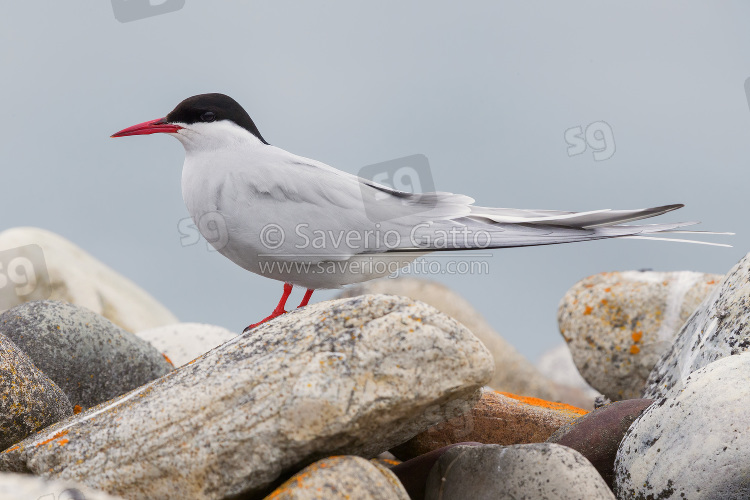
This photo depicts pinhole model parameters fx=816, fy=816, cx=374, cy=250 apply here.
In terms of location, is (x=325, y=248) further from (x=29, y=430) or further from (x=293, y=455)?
(x=29, y=430)

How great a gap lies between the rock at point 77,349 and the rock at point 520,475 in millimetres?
3205

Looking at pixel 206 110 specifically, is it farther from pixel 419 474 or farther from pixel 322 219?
pixel 419 474

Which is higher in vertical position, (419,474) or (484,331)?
(419,474)

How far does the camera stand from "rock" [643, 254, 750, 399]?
18.0 feet

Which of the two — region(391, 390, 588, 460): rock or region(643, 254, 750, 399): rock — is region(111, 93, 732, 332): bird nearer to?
region(643, 254, 750, 399): rock

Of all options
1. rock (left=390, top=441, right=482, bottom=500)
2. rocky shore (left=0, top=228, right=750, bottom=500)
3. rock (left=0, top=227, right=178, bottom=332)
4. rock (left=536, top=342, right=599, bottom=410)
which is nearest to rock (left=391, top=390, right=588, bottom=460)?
rocky shore (left=0, top=228, right=750, bottom=500)

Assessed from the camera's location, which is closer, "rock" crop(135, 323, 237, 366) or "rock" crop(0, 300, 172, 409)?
"rock" crop(0, 300, 172, 409)

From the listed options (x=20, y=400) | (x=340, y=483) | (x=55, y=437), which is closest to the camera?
(x=340, y=483)

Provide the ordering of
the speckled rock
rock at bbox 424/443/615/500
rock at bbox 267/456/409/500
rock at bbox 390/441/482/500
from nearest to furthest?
rock at bbox 267/456/409/500 → rock at bbox 424/443/615/500 → rock at bbox 390/441/482/500 → the speckled rock

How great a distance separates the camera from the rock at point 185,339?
29.8 feet

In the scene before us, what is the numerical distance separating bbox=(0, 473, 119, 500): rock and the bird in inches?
77.5

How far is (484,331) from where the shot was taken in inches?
484

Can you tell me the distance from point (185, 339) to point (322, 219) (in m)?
4.36

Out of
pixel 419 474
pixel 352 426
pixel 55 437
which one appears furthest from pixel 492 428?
pixel 55 437
